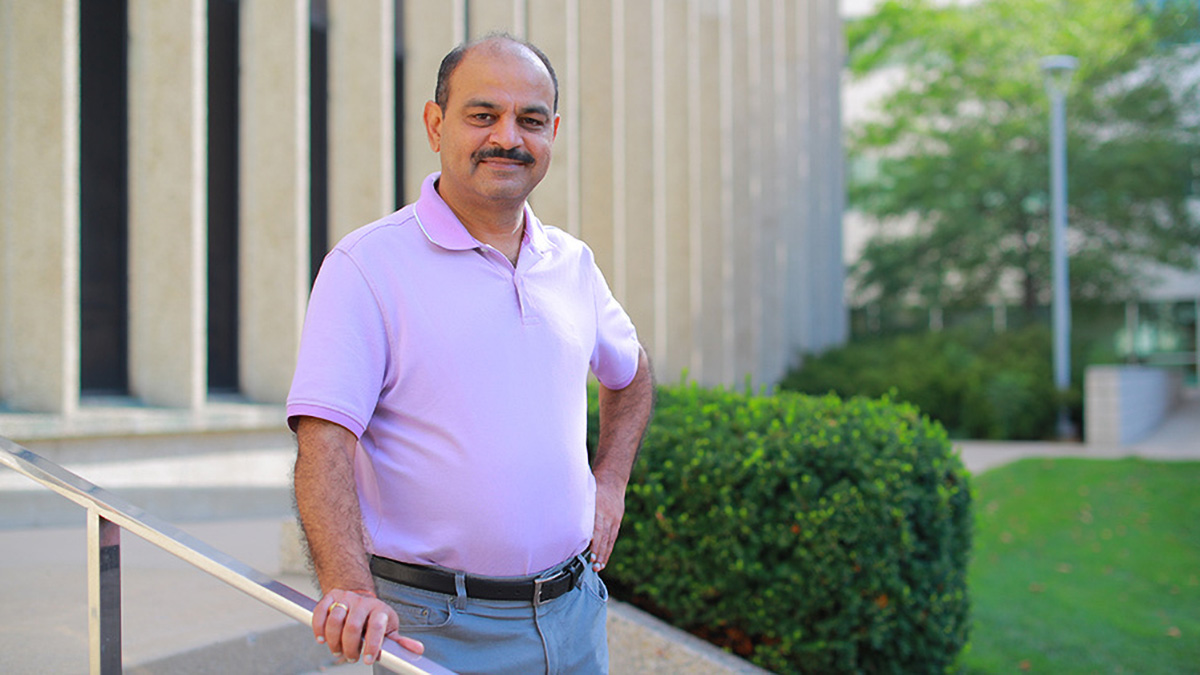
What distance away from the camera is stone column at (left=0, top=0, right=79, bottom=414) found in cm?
742

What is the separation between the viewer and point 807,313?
2128cm

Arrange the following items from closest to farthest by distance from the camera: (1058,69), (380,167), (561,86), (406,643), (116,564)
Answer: (406,643)
(116,564)
(380,167)
(561,86)
(1058,69)

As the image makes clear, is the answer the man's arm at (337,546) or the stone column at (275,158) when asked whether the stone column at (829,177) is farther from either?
the man's arm at (337,546)

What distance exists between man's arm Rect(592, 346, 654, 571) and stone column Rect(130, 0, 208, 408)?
6.42m

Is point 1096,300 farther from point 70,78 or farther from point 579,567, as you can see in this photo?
point 579,567

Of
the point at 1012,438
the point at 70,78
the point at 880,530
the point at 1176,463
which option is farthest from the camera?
the point at 1012,438

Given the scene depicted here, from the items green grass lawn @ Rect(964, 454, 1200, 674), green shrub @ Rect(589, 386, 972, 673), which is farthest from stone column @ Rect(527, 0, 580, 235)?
green shrub @ Rect(589, 386, 972, 673)

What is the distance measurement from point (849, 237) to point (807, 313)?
17285 millimetres

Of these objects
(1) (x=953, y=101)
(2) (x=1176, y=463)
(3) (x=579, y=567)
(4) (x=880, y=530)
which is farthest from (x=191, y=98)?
(1) (x=953, y=101)

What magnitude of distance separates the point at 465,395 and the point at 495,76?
2.20 feet

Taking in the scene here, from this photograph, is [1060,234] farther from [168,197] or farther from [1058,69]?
[168,197]

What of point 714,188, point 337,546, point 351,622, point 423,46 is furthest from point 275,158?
point 714,188

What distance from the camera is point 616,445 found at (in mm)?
2732

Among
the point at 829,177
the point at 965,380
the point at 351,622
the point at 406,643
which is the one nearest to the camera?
the point at 351,622
